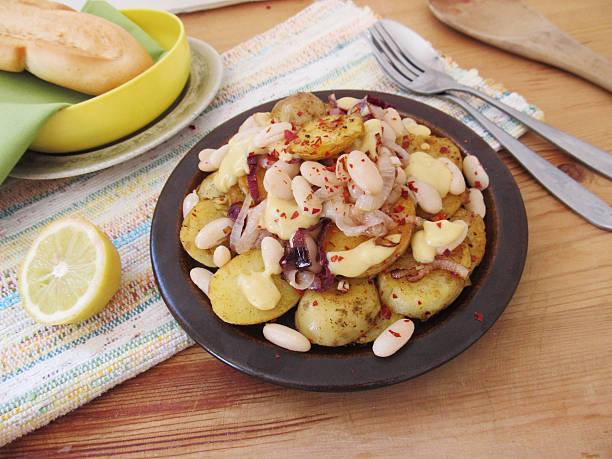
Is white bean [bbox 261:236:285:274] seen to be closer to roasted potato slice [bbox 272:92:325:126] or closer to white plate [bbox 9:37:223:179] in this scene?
roasted potato slice [bbox 272:92:325:126]

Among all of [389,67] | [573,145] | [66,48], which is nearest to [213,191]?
[66,48]

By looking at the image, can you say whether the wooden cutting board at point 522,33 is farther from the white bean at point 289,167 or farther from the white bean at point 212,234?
the white bean at point 212,234

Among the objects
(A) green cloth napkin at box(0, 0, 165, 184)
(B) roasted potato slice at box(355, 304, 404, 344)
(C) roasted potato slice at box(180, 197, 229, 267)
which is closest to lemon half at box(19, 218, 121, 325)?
(C) roasted potato slice at box(180, 197, 229, 267)

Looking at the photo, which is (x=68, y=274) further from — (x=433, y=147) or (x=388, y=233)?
(x=433, y=147)

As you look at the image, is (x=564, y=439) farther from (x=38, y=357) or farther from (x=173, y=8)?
(x=173, y=8)

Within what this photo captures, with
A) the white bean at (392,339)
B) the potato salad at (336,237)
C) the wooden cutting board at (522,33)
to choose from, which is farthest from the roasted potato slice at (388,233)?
the wooden cutting board at (522,33)
